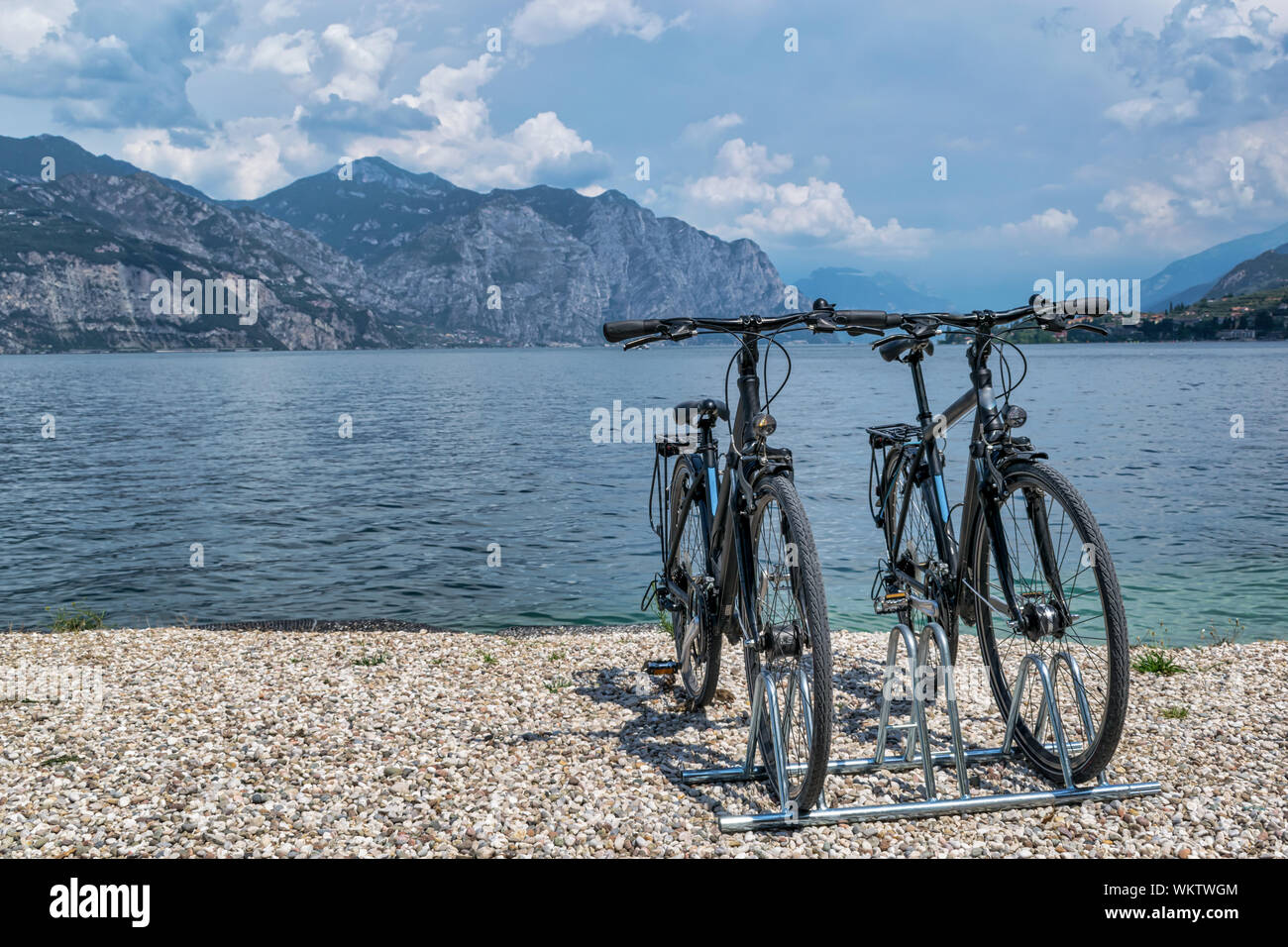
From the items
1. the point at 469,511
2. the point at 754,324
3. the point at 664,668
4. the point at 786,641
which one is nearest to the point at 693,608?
the point at 664,668

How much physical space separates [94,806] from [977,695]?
602cm

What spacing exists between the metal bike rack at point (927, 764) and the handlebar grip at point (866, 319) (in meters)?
1.82

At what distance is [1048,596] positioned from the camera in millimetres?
5188

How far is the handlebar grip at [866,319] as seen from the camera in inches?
225

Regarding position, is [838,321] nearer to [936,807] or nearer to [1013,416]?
[1013,416]

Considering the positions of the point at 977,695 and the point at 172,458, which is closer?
the point at 977,695

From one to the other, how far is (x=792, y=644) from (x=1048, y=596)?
1432 mm

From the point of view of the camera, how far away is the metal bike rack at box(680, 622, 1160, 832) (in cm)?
492

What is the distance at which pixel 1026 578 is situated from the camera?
5.46 m

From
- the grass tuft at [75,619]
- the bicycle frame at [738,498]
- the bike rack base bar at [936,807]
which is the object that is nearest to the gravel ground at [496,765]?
the bike rack base bar at [936,807]

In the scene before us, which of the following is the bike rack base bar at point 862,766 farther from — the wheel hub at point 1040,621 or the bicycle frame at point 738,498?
the wheel hub at point 1040,621

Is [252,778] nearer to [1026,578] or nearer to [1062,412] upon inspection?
[1026,578]
